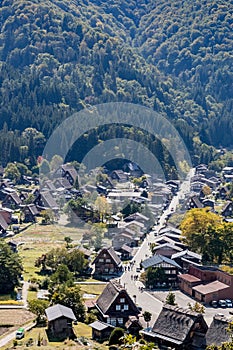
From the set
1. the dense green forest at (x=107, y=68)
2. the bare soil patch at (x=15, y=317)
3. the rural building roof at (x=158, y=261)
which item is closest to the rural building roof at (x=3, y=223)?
the rural building roof at (x=158, y=261)

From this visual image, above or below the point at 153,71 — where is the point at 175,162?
below

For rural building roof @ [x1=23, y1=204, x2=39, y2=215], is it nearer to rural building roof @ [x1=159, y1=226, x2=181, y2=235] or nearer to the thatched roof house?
rural building roof @ [x1=159, y1=226, x2=181, y2=235]

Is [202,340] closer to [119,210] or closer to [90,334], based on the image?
[90,334]

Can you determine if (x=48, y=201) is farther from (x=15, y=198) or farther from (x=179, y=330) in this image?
(x=179, y=330)

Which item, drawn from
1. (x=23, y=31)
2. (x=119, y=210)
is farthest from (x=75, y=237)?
(x=23, y=31)

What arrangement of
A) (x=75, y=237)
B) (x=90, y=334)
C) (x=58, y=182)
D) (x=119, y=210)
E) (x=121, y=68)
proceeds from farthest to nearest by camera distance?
(x=121, y=68)
(x=58, y=182)
(x=119, y=210)
(x=75, y=237)
(x=90, y=334)

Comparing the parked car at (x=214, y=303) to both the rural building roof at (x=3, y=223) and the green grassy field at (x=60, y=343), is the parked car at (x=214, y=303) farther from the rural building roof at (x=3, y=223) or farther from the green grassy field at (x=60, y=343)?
the rural building roof at (x=3, y=223)

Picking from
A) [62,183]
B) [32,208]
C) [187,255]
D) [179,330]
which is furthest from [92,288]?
[62,183]
